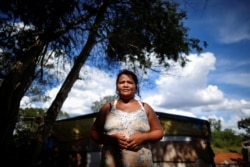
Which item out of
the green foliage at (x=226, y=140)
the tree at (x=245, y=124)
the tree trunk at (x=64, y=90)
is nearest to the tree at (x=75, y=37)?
the tree trunk at (x=64, y=90)

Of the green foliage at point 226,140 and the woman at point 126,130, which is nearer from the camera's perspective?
the woman at point 126,130

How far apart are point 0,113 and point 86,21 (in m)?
3.89

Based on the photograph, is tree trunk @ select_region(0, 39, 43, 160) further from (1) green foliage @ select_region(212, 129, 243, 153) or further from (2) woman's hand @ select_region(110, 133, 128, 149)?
(1) green foliage @ select_region(212, 129, 243, 153)

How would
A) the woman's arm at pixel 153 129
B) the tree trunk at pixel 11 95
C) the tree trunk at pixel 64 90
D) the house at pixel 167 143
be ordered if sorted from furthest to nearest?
1. the house at pixel 167 143
2. the tree trunk at pixel 64 90
3. the tree trunk at pixel 11 95
4. the woman's arm at pixel 153 129

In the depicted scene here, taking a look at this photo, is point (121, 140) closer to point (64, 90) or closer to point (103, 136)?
point (103, 136)

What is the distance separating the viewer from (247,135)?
135 ft

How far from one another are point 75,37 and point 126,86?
6.13 m

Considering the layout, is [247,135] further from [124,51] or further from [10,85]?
[10,85]

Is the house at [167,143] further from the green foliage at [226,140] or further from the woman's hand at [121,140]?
the green foliage at [226,140]

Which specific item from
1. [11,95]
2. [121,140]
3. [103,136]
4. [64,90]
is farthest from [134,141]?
[64,90]

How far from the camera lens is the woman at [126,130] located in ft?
6.66

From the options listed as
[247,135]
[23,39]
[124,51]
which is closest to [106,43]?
[124,51]

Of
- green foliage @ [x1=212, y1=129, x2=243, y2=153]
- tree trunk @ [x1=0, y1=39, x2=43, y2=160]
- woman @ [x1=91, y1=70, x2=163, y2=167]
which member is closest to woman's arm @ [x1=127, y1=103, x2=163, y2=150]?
woman @ [x1=91, y1=70, x2=163, y2=167]

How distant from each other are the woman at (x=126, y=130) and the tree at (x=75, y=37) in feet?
14.6
